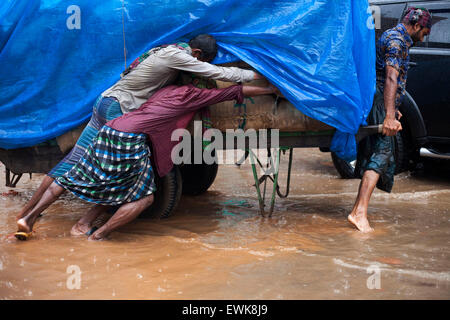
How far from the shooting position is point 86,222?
3.78m

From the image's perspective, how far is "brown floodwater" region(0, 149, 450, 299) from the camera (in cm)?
276

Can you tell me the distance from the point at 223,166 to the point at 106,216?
110 inches

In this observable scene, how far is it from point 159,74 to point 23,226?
1.42 meters

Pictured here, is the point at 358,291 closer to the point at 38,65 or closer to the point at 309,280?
the point at 309,280

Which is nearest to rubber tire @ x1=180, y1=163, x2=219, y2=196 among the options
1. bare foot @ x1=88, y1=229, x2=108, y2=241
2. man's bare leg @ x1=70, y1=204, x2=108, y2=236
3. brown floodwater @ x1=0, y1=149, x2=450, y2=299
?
brown floodwater @ x1=0, y1=149, x2=450, y2=299

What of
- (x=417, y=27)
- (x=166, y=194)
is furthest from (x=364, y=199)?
(x=166, y=194)

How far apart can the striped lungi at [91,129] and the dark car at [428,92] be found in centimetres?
299

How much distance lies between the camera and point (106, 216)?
4258 millimetres

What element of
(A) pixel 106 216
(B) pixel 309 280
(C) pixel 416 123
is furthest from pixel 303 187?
(B) pixel 309 280

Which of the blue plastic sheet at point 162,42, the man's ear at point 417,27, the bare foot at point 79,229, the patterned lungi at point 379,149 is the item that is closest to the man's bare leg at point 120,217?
the bare foot at point 79,229

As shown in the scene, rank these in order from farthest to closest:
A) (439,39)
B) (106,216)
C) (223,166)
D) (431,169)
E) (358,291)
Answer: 1. (223,166)
2. (431,169)
3. (439,39)
4. (106,216)
5. (358,291)

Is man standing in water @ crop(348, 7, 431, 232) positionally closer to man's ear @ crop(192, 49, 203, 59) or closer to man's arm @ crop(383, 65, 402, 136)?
man's arm @ crop(383, 65, 402, 136)

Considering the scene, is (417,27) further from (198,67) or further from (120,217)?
(120,217)

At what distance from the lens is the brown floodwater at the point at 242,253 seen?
276cm
